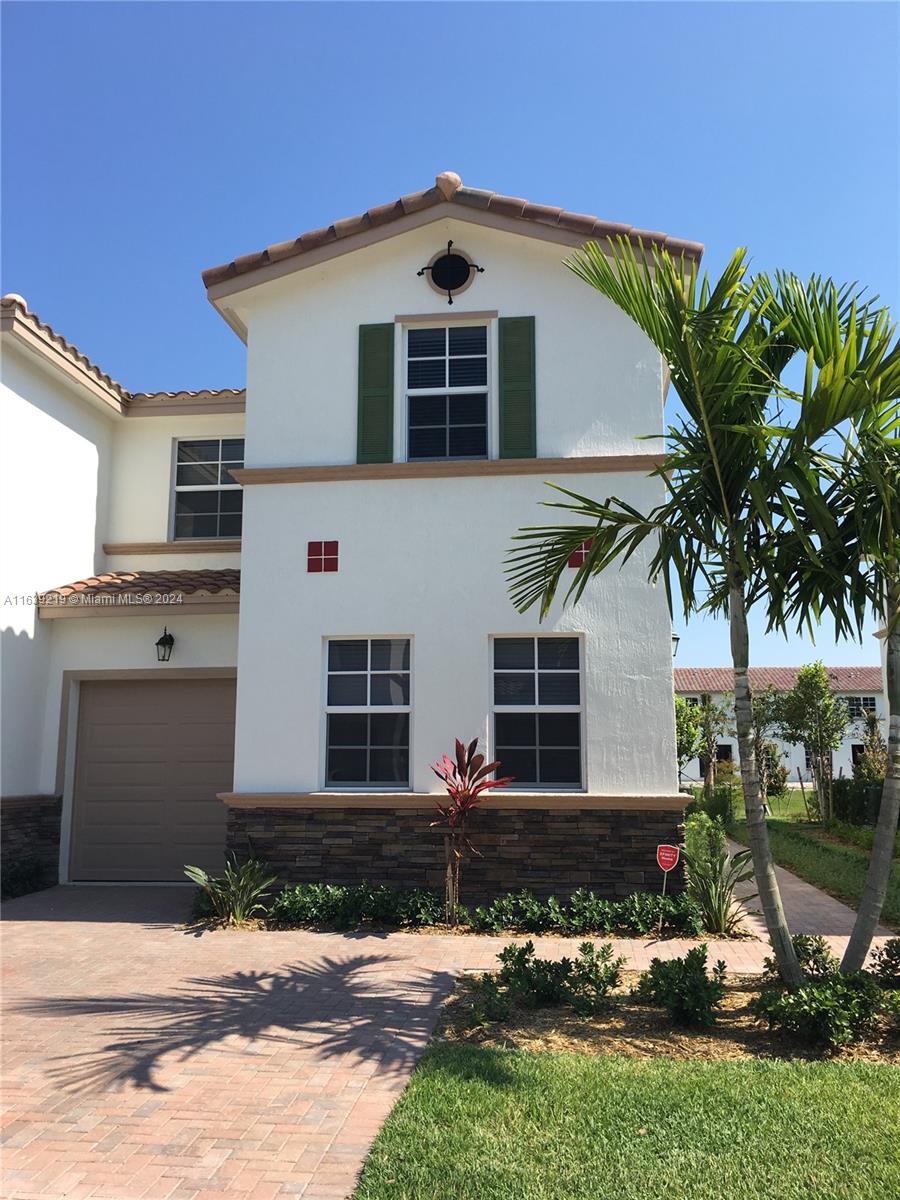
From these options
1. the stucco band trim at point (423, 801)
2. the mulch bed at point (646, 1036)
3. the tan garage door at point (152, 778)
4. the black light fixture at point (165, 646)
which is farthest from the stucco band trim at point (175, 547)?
the mulch bed at point (646, 1036)

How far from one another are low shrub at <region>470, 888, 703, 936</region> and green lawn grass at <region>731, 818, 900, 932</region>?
2422mm

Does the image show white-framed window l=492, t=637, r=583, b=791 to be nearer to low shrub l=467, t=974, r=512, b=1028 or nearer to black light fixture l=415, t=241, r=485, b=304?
low shrub l=467, t=974, r=512, b=1028

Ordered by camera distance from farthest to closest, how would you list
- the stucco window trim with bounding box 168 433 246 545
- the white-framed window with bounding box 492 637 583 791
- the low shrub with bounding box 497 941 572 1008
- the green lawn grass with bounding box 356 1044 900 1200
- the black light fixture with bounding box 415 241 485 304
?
the stucco window trim with bounding box 168 433 246 545 < the black light fixture with bounding box 415 241 485 304 < the white-framed window with bounding box 492 637 583 791 < the low shrub with bounding box 497 941 572 1008 < the green lawn grass with bounding box 356 1044 900 1200

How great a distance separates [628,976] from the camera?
7.45m

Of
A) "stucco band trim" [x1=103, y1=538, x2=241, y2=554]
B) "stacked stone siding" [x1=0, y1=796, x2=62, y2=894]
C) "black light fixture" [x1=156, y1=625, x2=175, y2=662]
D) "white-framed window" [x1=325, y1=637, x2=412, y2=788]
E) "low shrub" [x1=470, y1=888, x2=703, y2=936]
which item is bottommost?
"low shrub" [x1=470, y1=888, x2=703, y2=936]

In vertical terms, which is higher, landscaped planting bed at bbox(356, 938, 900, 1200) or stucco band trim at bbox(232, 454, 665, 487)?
stucco band trim at bbox(232, 454, 665, 487)

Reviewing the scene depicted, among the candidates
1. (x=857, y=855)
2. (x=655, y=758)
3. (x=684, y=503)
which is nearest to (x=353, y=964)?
(x=655, y=758)

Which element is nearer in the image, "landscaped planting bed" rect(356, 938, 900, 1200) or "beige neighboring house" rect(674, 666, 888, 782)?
"landscaped planting bed" rect(356, 938, 900, 1200)

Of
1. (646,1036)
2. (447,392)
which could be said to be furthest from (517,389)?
(646,1036)

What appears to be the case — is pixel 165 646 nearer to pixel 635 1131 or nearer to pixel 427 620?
pixel 427 620

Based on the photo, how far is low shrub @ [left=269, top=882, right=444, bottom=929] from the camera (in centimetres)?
927

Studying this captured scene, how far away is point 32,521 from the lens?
11.7 metres

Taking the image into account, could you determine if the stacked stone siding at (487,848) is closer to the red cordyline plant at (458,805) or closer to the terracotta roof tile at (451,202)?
the red cordyline plant at (458,805)

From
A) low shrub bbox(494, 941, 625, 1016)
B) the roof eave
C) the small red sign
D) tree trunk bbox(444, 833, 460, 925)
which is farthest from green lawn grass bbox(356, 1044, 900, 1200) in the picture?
the roof eave
